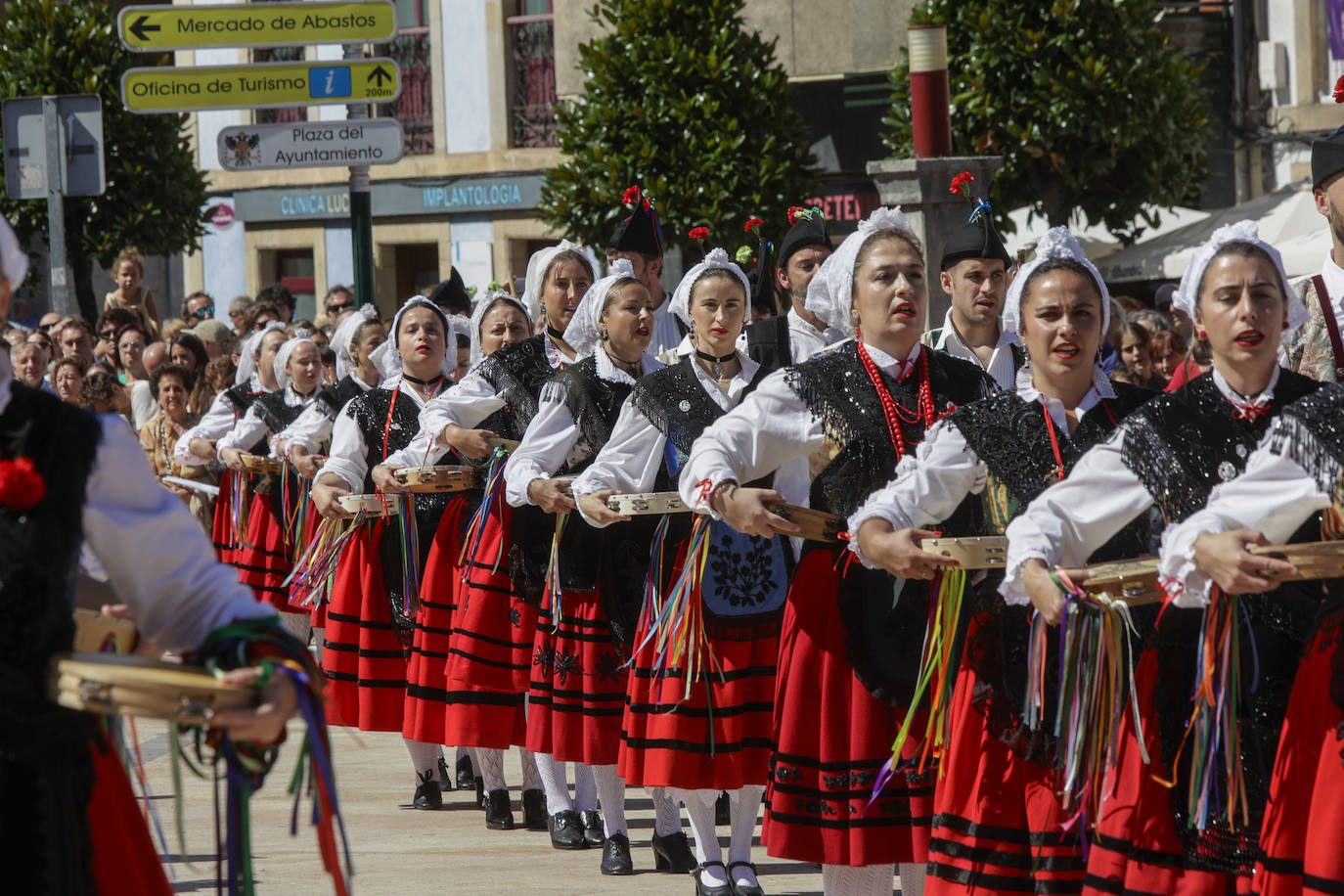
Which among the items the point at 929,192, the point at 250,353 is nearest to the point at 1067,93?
the point at 929,192

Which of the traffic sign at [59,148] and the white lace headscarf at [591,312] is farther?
the traffic sign at [59,148]

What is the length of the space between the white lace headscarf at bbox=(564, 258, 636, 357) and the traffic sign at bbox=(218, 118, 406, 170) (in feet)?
13.9

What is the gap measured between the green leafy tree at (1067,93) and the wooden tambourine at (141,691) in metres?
12.9

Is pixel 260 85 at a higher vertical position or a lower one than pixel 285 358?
higher

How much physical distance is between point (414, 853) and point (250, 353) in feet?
18.3

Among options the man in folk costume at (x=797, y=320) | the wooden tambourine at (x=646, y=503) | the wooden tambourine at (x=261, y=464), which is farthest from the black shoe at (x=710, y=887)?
the wooden tambourine at (x=261, y=464)

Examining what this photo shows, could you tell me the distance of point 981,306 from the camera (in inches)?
269

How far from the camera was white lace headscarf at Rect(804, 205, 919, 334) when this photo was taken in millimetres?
5449

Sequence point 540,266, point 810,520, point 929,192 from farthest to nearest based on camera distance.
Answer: point 929,192 → point 540,266 → point 810,520

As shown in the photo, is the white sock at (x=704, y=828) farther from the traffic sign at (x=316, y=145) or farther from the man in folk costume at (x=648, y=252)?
the traffic sign at (x=316, y=145)

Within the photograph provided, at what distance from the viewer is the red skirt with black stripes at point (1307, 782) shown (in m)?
3.74

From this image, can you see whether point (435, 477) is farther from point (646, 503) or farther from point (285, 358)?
point (285, 358)

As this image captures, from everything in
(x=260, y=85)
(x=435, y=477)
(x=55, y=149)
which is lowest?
(x=435, y=477)

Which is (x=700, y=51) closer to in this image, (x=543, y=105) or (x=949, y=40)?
(x=949, y=40)
